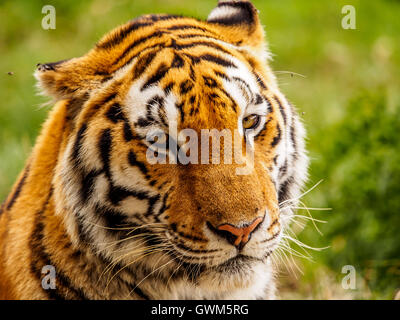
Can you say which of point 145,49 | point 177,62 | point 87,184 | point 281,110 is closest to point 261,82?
point 281,110

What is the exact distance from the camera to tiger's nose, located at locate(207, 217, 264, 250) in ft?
A: 7.08

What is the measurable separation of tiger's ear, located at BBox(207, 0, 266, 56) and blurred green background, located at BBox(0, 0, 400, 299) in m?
1.05

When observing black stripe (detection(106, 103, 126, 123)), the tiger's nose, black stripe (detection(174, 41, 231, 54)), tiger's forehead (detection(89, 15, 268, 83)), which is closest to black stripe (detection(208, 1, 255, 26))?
tiger's forehead (detection(89, 15, 268, 83))

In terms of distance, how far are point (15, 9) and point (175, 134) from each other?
5.86 meters

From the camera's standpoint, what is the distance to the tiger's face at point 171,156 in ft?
7.36

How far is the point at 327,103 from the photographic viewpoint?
6426mm

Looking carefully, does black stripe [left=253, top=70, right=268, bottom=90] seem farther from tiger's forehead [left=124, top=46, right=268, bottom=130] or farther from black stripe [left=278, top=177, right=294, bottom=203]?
black stripe [left=278, top=177, right=294, bottom=203]

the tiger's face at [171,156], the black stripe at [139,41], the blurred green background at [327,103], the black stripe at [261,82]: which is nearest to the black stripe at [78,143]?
the tiger's face at [171,156]

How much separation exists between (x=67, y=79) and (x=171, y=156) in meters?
0.55

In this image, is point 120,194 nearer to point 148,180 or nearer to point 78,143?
point 148,180

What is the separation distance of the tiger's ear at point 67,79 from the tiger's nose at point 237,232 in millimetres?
782

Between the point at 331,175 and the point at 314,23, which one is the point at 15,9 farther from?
the point at 331,175

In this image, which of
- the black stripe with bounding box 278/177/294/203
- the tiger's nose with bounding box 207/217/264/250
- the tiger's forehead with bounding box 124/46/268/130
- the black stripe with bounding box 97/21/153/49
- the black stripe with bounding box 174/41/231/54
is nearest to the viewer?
the tiger's nose with bounding box 207/217/264/250
